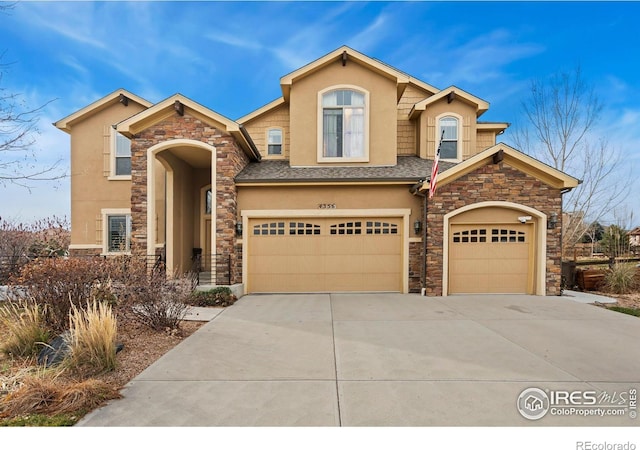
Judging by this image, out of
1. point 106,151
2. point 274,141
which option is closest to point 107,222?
→ point 106,151

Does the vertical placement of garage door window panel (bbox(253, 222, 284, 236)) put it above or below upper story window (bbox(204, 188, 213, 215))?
below

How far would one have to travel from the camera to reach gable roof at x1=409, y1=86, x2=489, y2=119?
39.7ft

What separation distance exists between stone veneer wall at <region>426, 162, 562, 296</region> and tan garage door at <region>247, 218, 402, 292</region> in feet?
3.58

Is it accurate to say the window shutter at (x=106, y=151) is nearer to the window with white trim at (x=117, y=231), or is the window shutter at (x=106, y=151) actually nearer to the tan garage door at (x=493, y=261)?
the window with white trim at (x=117, y=231)

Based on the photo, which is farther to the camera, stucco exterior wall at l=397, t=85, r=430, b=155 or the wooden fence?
stucco exterior wall at l=397, t=85, r=430, b=155

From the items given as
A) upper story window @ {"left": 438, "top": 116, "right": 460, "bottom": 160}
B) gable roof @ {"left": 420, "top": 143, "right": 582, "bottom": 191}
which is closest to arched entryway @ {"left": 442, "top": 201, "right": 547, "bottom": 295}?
gable roof @ {"left": 420, "top": 143, "right": 582, "bottom": 191}

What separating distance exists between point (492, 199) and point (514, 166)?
1219mm

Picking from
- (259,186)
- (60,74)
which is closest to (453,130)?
(259,186)

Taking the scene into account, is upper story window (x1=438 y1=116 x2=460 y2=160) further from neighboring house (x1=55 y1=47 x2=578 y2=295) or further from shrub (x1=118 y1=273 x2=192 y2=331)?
shrub (x1=118 y1=273 x2=192 y2=331)

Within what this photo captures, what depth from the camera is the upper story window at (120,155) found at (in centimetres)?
1239

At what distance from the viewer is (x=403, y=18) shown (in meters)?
8.95

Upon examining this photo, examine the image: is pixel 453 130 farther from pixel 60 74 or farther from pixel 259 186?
pixel 60 74

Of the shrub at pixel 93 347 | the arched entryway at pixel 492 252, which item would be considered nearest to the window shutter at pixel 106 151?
the shrub at pixel 93 347

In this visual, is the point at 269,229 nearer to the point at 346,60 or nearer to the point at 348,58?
the point at 346,60
